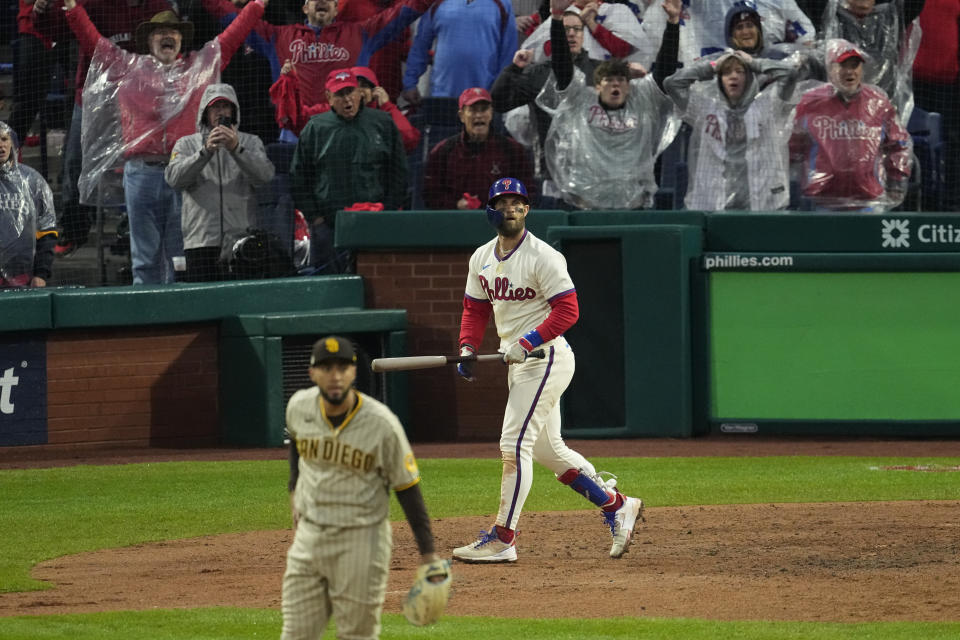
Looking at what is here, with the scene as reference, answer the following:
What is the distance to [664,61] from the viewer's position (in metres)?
13.3

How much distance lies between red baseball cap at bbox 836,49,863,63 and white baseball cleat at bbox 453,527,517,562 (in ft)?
21.5

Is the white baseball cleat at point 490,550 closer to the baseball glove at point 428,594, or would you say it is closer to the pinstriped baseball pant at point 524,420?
the pinstriped baseball pant at point 524,420

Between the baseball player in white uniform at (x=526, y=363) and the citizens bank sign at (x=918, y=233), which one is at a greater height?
the citizens bank sign at (x=918, y=233)

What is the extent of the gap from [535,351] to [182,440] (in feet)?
20.3

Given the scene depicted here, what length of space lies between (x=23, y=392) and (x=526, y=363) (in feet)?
20.4

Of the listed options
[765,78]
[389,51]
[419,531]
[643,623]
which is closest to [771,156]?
[765,78]

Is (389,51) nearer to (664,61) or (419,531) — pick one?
(664,61)

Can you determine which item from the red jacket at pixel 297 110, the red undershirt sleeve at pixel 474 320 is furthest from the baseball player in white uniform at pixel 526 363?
the red jacket at pixel 297 110

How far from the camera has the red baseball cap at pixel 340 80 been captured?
505 inches

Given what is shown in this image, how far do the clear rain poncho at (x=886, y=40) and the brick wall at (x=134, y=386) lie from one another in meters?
6.30

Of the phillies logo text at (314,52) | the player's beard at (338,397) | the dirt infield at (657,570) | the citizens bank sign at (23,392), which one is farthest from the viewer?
the phillies logo text at (314,52)

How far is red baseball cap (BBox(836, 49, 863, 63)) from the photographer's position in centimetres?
1280

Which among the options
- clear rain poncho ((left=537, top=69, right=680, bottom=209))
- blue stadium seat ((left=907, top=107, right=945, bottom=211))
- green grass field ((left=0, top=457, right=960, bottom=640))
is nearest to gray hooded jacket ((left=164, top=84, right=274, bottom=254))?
green grass field ((left=0, top=457, right=960, bottom=640))

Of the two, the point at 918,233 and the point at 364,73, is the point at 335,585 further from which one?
the point at 918,233
